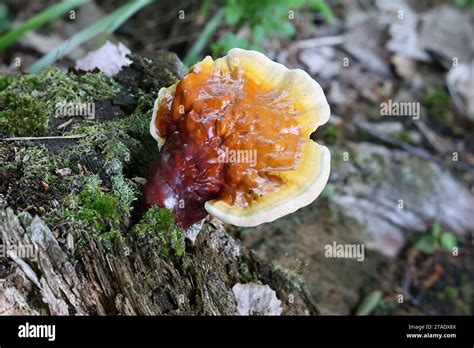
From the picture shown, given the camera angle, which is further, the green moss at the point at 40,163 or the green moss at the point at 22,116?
the green moss at the point at 22,116

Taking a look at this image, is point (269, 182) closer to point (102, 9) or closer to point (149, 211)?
point (149, 211)

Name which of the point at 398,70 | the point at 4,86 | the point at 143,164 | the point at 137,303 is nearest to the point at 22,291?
the point at 137,303

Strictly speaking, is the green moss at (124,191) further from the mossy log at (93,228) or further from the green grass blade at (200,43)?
the green grass blade at (200,43)

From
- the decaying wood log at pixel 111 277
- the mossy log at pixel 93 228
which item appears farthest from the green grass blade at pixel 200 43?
the decaying wood log at pixel 111 277

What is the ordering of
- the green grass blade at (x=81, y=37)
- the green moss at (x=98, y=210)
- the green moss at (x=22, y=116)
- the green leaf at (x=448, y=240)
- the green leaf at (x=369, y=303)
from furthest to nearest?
the green leaf at (x=448, y=240) → the green leaf at (x=369, y=303) → the green grass blade at (x=81, y=37) → the green moss at (x=22, y=116) → the green moss at (x=98, y=210)

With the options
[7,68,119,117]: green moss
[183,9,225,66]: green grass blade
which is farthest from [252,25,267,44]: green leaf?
[7,68,119,117]: green moss

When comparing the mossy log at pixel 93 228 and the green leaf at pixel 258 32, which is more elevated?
the green leaf at pixel 258 32

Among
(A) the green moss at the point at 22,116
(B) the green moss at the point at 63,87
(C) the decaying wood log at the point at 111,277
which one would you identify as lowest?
(C) the decaying wood log at the point at 111,277

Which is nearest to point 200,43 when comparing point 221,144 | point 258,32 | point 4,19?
point 258,32
